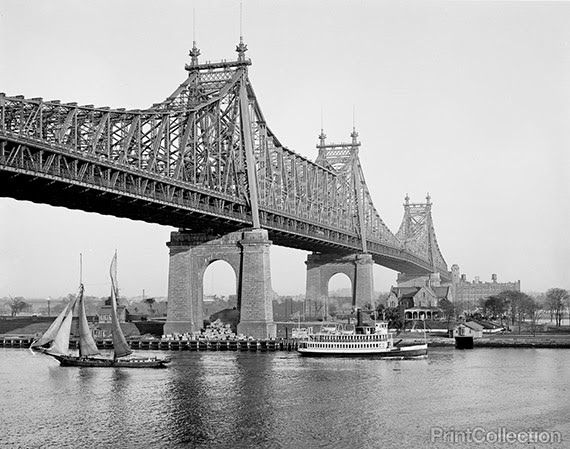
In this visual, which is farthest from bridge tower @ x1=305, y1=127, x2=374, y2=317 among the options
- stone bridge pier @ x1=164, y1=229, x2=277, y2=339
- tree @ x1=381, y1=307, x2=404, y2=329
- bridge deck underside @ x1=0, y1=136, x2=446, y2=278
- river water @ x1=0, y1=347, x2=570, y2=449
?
river water @ x1=0, y1=347, x2=570, y2=449

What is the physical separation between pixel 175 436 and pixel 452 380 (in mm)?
31310

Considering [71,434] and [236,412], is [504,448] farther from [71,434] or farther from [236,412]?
[71,434]

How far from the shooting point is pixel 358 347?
91500mm

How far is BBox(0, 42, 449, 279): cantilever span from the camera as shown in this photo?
7075 cm

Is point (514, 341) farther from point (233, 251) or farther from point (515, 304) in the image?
point (515, 304)

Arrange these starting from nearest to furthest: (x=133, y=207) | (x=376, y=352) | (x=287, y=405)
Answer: (x=287, y=405) → (x=133, y=207) → (x=376, y=352)

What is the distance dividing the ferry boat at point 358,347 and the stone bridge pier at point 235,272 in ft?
31.8

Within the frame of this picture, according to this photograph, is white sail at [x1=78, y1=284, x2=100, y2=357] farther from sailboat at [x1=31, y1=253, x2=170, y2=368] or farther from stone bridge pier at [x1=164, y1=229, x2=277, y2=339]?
stone bridge pier at [x1=164, y1=229, x2=277, y2=339]

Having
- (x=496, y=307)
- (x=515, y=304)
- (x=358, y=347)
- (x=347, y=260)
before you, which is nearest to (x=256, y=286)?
(x=358, y=347)

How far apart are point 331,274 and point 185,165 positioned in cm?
6681

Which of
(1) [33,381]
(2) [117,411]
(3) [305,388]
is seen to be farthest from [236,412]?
(1) [33,381]

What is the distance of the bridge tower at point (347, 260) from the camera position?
153 m

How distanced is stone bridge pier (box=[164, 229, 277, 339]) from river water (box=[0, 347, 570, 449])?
1616 centimetres

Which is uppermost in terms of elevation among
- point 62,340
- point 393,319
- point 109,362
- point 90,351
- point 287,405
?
point 393,319
